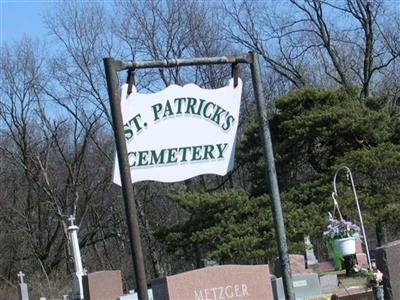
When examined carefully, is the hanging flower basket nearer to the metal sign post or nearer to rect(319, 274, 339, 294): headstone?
rect(319, 274, 339, 294): headstone

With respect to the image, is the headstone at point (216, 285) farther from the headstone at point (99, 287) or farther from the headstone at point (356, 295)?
the headstone at point (99, 287)

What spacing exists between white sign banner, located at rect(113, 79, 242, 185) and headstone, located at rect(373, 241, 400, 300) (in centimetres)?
490

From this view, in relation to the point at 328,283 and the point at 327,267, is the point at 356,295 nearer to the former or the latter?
the point at 328,283

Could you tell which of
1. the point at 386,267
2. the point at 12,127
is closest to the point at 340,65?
the point at 12,127

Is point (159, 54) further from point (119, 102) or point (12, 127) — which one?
point (119, 102)

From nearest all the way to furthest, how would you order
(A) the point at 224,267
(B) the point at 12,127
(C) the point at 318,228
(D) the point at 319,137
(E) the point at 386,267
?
(A) the point at 224,267 < (E) the point at 386,267 < (C) the point at 318,228 < (D) the point at 319,137 < (B) the point at 12,127

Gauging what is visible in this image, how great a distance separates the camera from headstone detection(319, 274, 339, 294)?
17.2m

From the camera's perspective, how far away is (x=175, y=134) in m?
6.88

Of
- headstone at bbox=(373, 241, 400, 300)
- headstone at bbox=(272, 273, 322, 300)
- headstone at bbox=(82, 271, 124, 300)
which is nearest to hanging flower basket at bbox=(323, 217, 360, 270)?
headstone at bbox=(272, 273, 322, 300)

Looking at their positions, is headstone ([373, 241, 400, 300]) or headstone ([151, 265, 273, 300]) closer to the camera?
headstone ([151, 265, 273, 300])

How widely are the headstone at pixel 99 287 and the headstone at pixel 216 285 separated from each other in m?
11.7

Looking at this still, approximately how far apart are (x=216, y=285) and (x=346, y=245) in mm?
10012

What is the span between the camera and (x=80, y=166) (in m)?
45.1

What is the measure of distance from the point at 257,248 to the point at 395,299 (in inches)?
564
